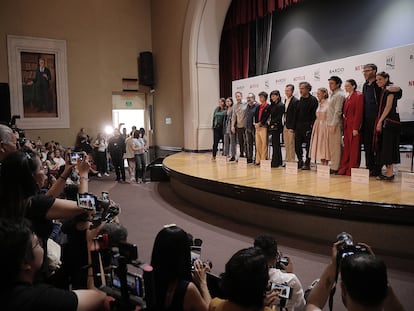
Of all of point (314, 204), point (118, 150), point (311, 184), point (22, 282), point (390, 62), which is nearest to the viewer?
point (22, 282)

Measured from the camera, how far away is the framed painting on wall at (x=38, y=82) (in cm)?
873

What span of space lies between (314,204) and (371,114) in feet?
5.51

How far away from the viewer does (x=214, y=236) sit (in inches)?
143

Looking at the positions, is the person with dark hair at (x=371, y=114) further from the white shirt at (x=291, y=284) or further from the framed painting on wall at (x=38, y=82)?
the framed painting on wall at (x=38, y=82)

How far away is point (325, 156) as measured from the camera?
481 cm

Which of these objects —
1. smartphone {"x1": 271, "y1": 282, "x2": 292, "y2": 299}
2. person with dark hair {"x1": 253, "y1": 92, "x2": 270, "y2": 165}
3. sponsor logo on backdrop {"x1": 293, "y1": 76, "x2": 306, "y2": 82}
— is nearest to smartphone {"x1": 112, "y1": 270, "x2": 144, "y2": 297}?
smartphone {"x1": 271, "y1": 282, "x2": 292, "y2": 299}

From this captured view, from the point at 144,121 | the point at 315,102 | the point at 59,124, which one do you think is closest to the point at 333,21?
the point at 315,102

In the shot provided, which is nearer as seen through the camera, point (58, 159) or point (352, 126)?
point (352, 126)

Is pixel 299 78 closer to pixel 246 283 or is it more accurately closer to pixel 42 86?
pixel 246 283

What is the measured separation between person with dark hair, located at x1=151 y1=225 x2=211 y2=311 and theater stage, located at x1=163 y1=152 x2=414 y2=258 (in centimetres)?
218

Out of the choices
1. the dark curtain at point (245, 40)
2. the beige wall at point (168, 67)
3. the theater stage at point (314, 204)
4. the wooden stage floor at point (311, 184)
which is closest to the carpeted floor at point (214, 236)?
the theater stage at point (314, 204)

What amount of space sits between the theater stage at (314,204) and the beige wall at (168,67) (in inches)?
187

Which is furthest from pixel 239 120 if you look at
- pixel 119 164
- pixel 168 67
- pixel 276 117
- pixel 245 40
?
pixel 168 67

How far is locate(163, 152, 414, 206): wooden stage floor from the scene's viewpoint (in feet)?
10.5
